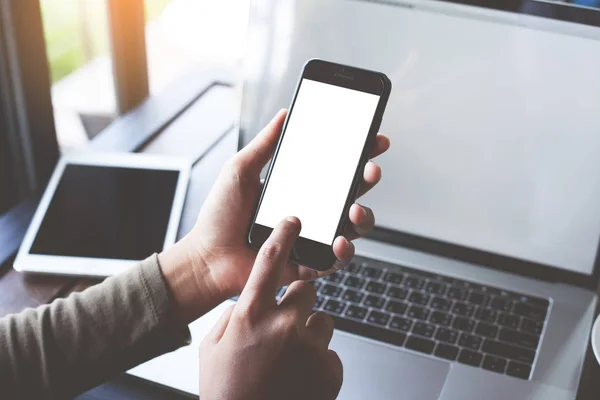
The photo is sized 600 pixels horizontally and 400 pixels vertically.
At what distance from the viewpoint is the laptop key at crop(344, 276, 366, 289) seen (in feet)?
2.62

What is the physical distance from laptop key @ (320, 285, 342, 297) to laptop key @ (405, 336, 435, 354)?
4.0 inches

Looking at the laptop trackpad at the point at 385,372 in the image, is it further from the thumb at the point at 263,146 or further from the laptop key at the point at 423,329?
the thumb at the point at 263,146

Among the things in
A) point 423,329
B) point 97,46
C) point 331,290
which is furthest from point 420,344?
point 97,46

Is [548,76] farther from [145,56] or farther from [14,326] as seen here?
[145,56]

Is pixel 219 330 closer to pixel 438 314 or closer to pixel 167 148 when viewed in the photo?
pixel 438 314

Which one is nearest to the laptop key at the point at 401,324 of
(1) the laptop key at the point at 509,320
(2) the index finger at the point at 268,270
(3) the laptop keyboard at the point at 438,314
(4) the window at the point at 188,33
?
(3) the laptop keyboard at the point at 438,314

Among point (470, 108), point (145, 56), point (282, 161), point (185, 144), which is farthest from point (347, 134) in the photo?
point (145, 56)

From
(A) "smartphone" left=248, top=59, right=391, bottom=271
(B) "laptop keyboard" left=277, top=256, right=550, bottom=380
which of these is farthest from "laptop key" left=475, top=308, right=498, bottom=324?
(A) "smartphone" left=248, top=59, right=391, bottom=271

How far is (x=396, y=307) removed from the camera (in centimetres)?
77

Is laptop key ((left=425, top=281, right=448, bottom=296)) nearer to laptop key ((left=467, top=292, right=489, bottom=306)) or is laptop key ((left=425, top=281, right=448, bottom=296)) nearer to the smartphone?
laptop key ((left=467, top=292, right=489, bottom=306))

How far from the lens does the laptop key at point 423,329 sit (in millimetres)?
740

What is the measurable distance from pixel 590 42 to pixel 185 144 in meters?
0.60

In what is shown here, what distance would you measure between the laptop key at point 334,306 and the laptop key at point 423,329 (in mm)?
85

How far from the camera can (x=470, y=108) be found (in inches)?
31.1
